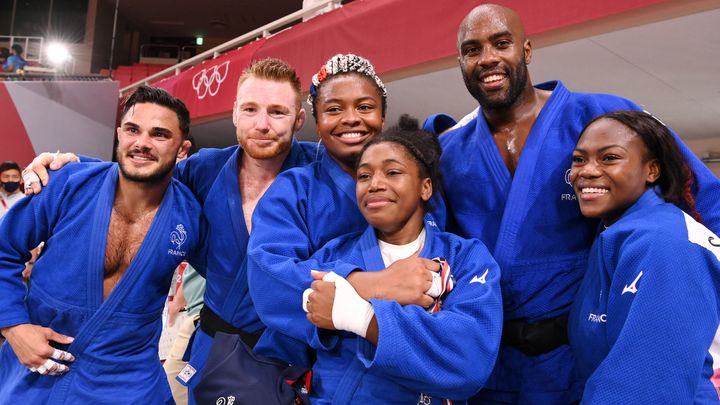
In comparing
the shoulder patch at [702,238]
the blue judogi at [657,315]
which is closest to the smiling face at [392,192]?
the blue judogi at [657,315]

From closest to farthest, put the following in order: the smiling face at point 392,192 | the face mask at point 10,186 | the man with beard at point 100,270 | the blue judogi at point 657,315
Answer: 1. the blue judogi at point 657,315
2. the smiling face at point 392,192
3. the man with beard at point 100,270
4. the face mask at point 10,186

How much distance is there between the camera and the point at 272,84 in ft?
6.27

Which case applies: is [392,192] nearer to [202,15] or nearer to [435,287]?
[435,287]

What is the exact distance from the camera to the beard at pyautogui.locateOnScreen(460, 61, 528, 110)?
162 cm

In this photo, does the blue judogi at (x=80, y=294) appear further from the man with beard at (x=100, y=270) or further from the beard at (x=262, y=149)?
the beard at (x=262, y=149)

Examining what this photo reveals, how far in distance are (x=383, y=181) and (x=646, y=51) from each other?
282 cm

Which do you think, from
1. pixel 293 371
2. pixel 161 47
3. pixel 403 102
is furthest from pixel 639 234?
pixel 161 47

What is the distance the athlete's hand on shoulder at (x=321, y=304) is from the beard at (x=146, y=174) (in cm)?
86

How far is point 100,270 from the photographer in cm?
173

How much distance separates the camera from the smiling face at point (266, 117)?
183cm

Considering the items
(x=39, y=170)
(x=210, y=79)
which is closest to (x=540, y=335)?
(x=39, y=170)

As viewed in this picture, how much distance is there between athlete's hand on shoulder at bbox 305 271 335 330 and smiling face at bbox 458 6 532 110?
31.8 inches

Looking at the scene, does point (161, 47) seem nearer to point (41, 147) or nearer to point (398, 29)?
point (41, 147)

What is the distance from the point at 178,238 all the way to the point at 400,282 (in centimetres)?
94
